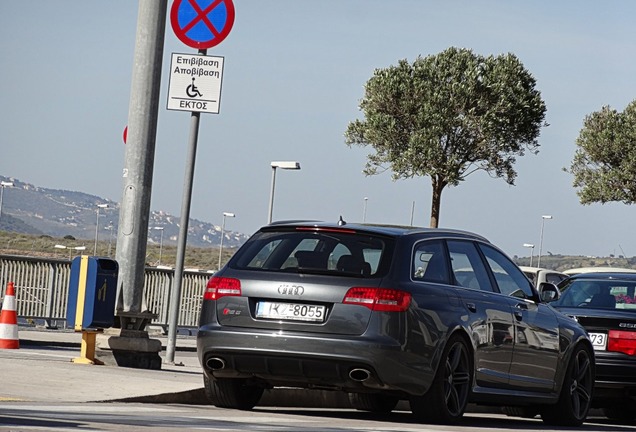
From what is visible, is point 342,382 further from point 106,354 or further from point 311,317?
point 106,354

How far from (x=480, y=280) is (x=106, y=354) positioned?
4.15 meters

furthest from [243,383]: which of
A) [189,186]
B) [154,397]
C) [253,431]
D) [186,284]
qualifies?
[186,284]

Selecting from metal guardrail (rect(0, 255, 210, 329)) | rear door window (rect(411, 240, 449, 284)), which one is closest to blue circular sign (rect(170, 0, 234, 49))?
rear door window (rect(411, 240, 449, 284))

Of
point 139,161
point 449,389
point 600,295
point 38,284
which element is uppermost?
point 139,161

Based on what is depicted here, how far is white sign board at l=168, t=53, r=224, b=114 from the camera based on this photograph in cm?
1580

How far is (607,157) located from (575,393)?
48040 mm

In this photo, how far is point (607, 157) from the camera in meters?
61.0

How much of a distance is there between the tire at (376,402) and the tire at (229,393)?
1426 mm

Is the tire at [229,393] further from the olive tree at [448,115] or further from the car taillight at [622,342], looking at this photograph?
the olive tree at [448,115]

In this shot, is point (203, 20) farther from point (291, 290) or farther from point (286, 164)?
point (286, 164)

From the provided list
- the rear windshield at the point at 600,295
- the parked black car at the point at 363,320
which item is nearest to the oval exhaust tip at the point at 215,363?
the parked black car at the point at 363,320

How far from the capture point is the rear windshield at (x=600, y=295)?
16.0 metres

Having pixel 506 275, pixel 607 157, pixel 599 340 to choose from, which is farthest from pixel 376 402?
pixel 607 157

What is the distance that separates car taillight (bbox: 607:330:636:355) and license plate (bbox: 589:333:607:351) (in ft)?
0.18
